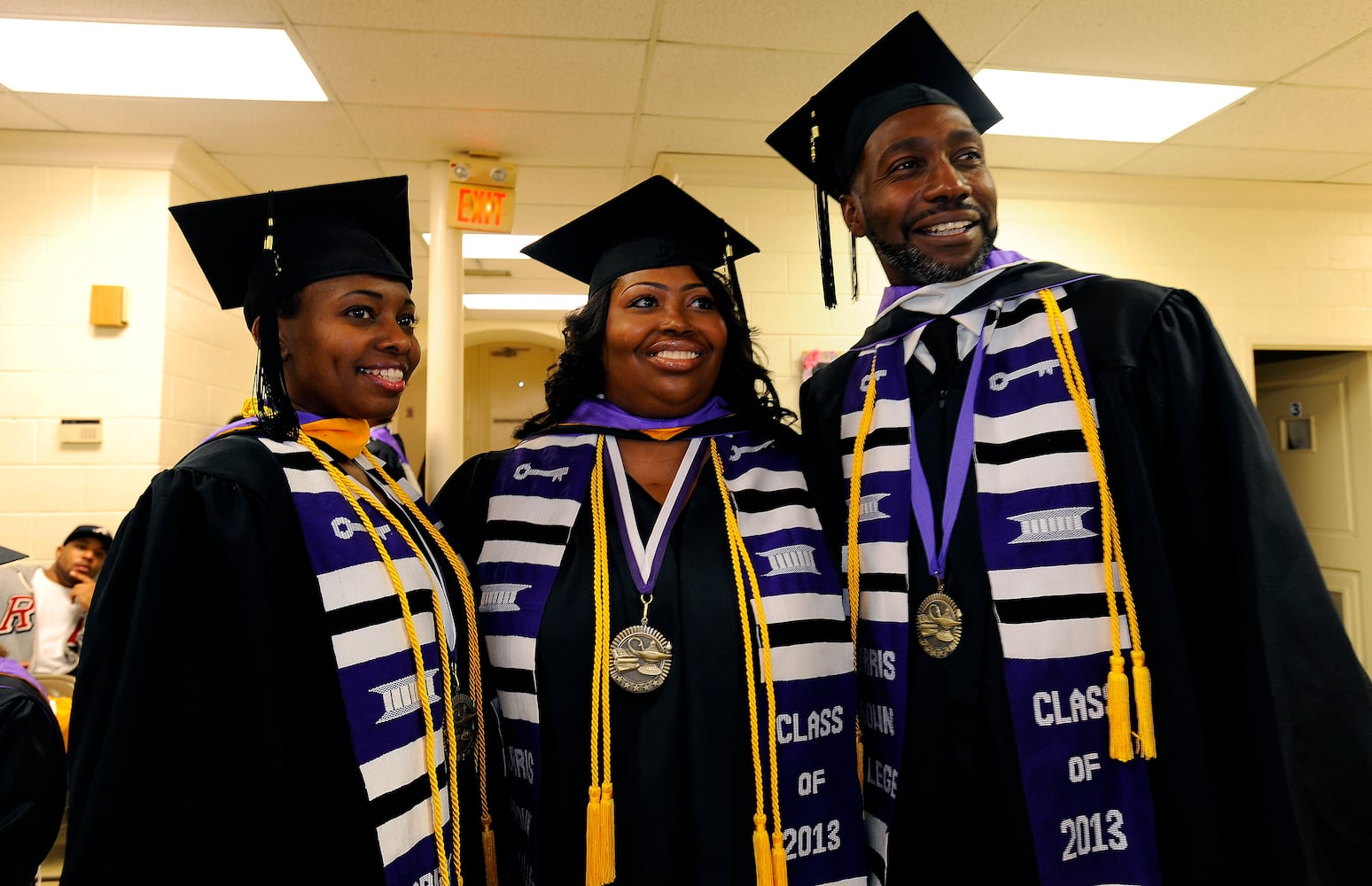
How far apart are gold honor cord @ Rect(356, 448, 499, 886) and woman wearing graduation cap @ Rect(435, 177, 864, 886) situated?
0.06 metres

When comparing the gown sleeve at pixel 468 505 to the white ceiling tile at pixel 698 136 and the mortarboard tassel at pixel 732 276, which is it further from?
the white ceiling tile at pixel 698 136

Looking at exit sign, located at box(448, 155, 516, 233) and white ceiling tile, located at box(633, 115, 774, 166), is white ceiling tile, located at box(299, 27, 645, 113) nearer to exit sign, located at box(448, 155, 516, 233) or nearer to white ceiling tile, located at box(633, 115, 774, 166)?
white ceiling tile, located at box(633, 115, 774, 166)

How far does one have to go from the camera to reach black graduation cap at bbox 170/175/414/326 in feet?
4.34

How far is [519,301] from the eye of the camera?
24.8 feet

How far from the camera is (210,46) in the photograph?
3.15 metres

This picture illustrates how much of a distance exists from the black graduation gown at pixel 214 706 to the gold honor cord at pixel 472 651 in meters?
0.24

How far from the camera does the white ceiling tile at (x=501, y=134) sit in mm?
3777

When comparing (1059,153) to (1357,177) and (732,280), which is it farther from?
(732,280)

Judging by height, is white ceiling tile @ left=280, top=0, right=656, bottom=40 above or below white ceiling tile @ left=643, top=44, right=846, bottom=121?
below

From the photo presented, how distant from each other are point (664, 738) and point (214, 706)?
686mm

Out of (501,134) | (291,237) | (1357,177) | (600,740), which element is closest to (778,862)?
(600,740)

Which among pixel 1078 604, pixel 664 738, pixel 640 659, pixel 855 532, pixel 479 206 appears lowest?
pixel 664 738

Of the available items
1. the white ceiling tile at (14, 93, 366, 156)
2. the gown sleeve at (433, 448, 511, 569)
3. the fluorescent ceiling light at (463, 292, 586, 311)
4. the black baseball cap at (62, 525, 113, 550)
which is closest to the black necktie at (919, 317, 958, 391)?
the gown sleeve at (433, 448, 511, 569)

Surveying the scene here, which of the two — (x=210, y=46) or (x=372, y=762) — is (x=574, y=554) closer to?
(x=372, y=762)
